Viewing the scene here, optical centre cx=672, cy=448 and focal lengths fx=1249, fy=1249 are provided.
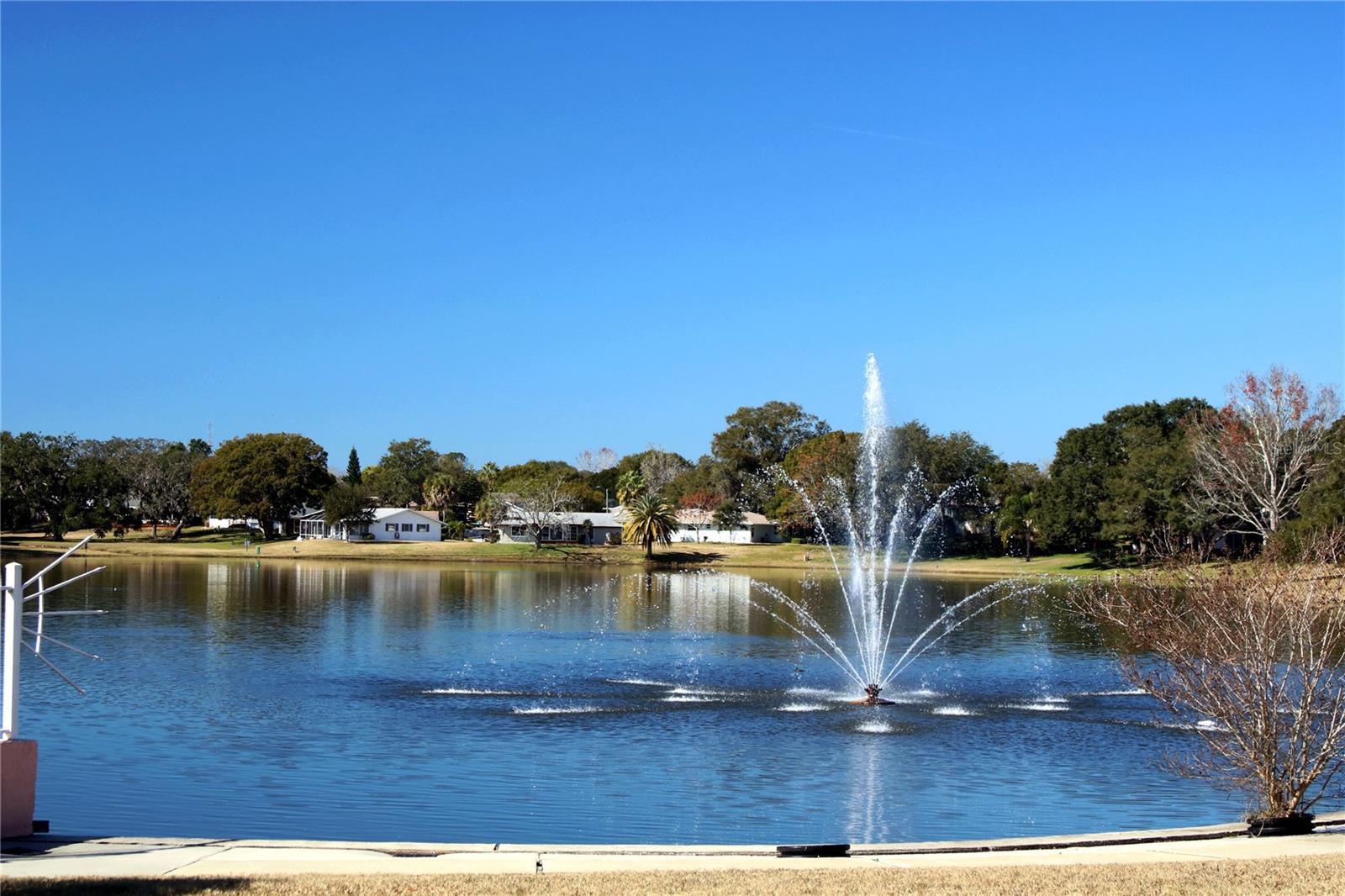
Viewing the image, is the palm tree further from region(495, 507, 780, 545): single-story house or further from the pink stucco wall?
the pink stucco wall

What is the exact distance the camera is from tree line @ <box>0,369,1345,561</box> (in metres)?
83.8

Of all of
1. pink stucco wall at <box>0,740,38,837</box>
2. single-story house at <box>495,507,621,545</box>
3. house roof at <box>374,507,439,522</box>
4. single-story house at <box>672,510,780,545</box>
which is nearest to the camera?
pink stucco wall at <box>0,740,38,837</box>

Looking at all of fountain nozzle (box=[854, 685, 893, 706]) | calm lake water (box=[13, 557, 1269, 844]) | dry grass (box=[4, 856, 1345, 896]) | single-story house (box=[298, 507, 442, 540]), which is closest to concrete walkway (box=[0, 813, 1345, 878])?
dry grass (box=[4, 856, 1345, 896])

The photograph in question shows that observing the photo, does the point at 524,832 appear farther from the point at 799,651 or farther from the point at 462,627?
the point at 462,627

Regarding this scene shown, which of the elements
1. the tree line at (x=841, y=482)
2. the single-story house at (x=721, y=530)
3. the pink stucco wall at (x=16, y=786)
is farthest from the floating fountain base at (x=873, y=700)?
the single-story house at (x=721, y=530)

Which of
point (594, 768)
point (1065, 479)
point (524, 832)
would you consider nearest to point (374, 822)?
point (524, 832)

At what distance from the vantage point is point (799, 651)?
144 ft

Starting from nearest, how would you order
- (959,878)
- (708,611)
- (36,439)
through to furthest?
(959,878) < (708,611) < (36,439)

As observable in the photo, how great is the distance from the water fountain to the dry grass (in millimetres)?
18321

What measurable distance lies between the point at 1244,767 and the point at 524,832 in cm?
969

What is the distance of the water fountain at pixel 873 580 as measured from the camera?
123 ft

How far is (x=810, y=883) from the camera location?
38.9 ft

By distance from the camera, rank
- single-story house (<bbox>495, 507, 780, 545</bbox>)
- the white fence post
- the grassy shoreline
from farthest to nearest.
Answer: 1. single-story house (<bbox>495, 507, 780, 545</bbox>)
2. the grassy shoreline
3. the white fence post

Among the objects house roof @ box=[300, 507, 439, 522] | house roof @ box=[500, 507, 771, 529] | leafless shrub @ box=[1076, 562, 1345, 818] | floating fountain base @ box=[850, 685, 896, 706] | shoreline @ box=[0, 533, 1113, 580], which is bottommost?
floating fountain base @ box=[850, 685, 896, 706]
